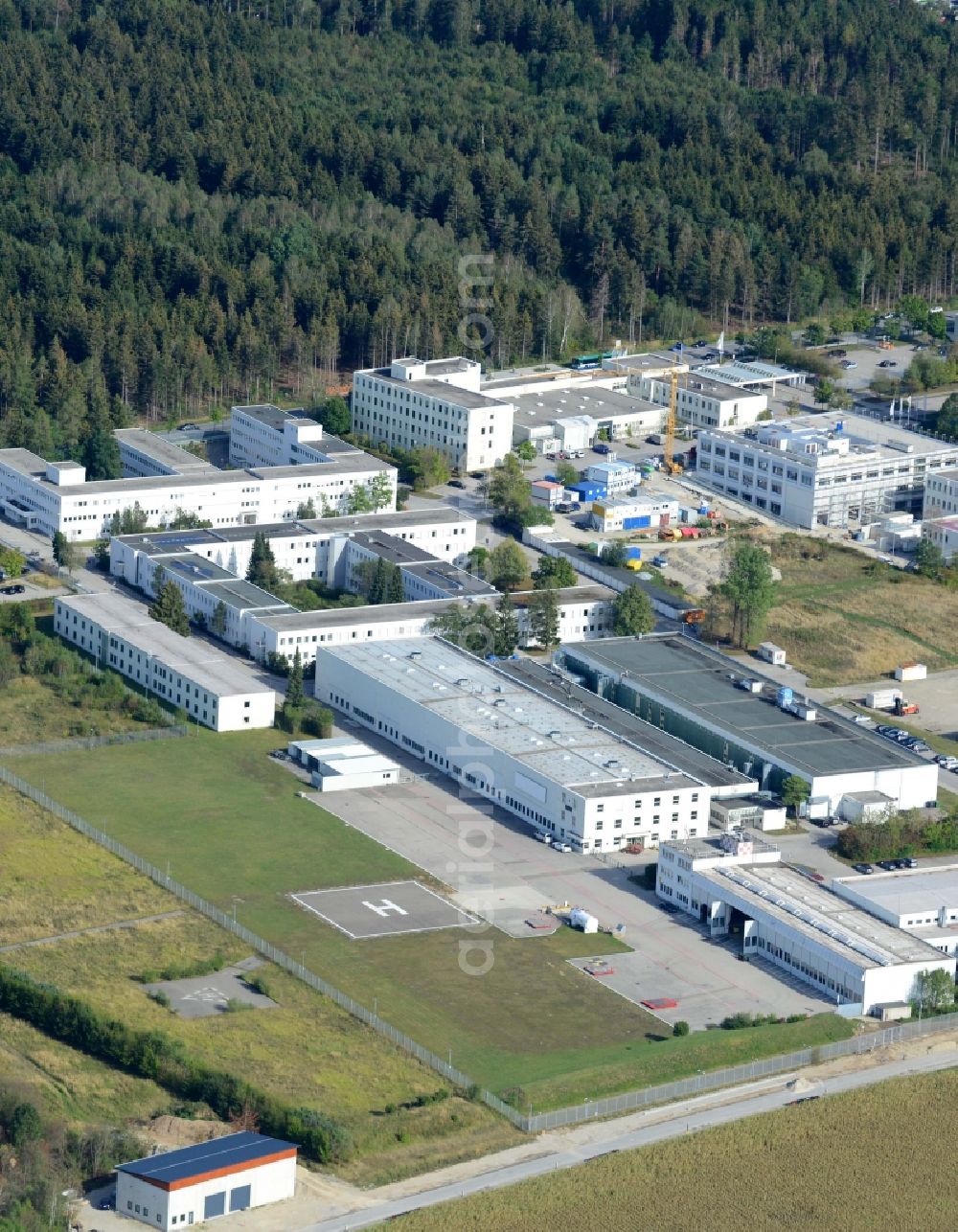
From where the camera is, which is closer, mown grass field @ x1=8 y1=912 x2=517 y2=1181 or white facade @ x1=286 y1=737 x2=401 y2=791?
mown grass field @ x1=8 y1=912 x2=517 y2=1181

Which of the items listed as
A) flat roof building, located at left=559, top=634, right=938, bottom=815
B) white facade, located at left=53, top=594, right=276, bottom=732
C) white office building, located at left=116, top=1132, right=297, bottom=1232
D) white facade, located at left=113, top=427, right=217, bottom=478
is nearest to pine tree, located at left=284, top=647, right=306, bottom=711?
white facade, located at left=53, top=594, right=276, bottom=732

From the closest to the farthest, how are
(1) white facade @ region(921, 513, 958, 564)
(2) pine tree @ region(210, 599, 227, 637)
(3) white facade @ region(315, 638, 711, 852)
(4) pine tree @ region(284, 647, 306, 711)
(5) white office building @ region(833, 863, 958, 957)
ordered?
(5) white office building @ region(833, 863, 958, 957) → (3) white facade @ region(315, 638, 711, 852) → (4) pine tree @ region(284, 647, 306, 711) → (2) pine tree @ region(210, 599, 227, 637) → (1) white facade @ region(921, 513, 958, 564)

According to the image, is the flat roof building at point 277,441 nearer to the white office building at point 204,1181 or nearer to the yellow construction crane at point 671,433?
the yellow construction crane at point 671,433

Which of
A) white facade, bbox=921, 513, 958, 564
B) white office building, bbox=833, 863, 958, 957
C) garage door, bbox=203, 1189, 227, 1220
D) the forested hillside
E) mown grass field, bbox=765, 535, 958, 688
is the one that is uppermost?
the forested hillside

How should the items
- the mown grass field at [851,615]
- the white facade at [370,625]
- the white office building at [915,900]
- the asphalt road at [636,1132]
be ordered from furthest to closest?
the mown grass field at [851,615], the white facade at [370,625], the white office building at [915,900], the asphalt road at [636,1132]

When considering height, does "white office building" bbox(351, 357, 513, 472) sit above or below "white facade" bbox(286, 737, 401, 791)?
above

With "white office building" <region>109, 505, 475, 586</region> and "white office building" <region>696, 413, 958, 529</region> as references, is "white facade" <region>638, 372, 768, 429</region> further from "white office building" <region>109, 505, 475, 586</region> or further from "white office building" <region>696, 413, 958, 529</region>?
"white office building" <region>109, 505, 475, 586</region>

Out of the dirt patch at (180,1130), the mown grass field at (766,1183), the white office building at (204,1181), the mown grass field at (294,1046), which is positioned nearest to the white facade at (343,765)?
the mown grass field at (294,1046)

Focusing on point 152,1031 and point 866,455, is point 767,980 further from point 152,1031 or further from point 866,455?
point 866,455
